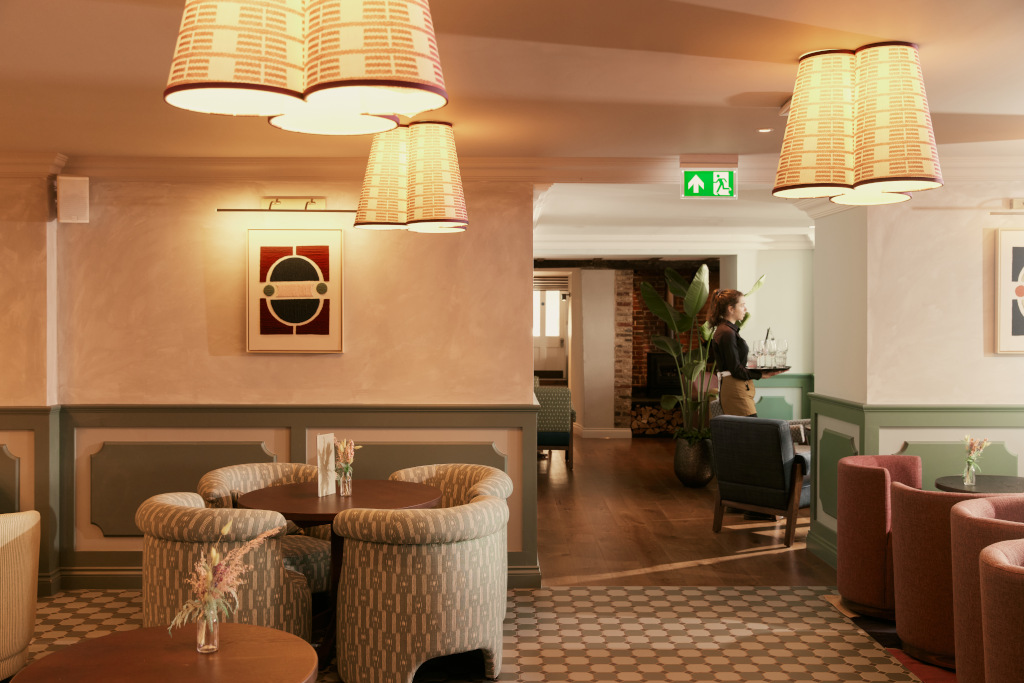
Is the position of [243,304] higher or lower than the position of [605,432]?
higher

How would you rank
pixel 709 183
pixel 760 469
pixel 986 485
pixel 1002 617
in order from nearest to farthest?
pixel 1002 617 → pixel 986 485 → pixel 709 183 → pixel 760 469

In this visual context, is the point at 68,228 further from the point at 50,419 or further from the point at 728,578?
the point at 728,578

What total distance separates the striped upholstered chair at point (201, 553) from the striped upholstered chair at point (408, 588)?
257 mm

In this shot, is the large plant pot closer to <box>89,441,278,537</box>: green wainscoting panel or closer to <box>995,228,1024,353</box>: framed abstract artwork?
<box>995,228,1024,353</box>: framed abstract artwork

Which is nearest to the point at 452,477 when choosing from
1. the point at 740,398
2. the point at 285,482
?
the point at 285,482

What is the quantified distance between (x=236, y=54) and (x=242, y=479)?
133 inches

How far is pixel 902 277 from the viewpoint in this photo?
541 centimetres

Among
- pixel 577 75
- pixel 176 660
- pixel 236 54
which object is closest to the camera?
pixel 236 54

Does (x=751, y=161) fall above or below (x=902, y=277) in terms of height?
above

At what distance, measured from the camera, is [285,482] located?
478cm

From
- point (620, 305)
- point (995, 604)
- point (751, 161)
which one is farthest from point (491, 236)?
point (620, 305)

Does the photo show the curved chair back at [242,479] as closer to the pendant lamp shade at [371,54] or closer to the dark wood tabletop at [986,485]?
the pendant lamp shade at [371,54]

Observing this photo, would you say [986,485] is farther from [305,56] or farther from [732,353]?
[305,56]

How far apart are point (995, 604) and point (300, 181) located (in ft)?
14.0
